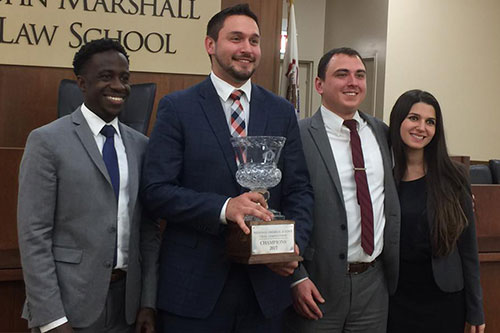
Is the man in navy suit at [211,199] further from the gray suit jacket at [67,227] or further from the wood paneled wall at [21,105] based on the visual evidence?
the wood paneled wall at [21,105]

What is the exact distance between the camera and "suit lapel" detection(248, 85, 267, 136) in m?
1.89

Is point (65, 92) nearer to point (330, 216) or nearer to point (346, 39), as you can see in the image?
point (330, 216)

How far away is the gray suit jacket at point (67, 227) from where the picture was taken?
1.65 meters

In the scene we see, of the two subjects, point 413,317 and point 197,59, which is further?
point 197,59

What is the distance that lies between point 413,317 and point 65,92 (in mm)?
2166

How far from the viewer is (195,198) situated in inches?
68.2

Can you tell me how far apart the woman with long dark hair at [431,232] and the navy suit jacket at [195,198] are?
25.0 inches

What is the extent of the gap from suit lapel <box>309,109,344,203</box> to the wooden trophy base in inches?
20.0

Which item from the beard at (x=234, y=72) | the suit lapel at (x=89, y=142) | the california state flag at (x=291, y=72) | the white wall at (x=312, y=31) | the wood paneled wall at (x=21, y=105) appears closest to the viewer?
the suit lapel at (x=89, y=142)

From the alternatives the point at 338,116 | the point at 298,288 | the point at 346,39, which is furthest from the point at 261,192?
the point at 346,39

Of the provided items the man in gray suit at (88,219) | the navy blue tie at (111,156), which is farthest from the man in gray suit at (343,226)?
the navy blue tie at (111,156)

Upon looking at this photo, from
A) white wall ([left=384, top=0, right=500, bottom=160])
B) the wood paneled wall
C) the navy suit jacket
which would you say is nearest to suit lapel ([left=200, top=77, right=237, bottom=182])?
the navy suit jacket

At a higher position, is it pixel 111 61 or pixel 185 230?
pixel 111 61

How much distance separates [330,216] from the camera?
2143 millimetres
